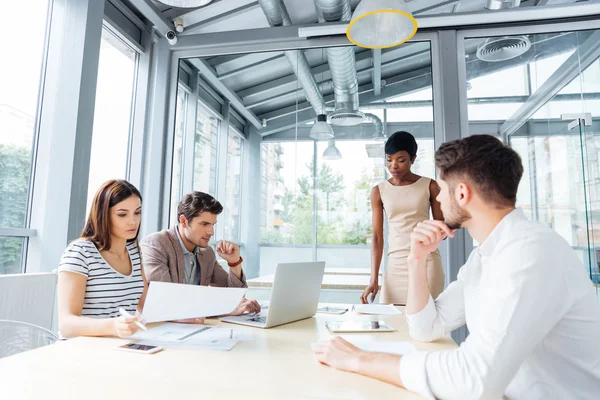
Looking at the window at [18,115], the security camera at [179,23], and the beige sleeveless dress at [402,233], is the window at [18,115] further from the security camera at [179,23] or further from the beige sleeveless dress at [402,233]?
the beige sleeveless dress at [402,233]

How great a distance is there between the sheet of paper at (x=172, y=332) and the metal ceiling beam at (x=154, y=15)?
8.42 ft

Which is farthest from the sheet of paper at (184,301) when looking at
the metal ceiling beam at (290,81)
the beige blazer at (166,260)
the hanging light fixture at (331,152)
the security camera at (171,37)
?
the security camera at (171,37)

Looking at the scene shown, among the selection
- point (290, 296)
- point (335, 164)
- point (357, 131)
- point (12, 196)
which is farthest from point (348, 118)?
point (12, 196)

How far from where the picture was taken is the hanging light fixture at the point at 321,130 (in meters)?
3.45

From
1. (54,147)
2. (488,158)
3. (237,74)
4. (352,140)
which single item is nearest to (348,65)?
(352,140)

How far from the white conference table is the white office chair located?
0.57ft

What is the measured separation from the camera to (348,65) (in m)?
3.45

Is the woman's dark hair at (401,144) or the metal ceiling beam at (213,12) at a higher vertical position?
the metal ceiling beam at (213,12)

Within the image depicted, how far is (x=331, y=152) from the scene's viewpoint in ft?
11.3

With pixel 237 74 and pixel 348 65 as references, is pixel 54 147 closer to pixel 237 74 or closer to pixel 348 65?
pixel 237 74

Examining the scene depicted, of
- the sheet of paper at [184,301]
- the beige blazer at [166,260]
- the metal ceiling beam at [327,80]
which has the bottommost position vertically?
the sheet of paper at [184,301]

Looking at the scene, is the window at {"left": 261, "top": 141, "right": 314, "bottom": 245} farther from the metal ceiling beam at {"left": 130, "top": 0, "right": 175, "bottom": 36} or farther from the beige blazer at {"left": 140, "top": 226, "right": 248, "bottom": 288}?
the metal ceiling beam at {"left": 130, "top": 0, "right": 175, "bottom": 36}

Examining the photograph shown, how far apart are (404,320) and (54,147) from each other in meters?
2.22

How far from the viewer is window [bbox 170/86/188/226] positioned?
11.8 ft
